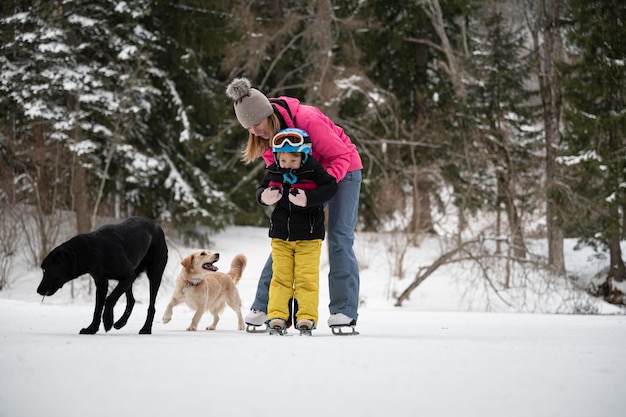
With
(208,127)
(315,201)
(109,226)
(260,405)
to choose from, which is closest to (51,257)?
(109,226)

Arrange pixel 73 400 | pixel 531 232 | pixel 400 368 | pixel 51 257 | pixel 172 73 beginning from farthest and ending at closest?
pixel 172 73, pixel 531 232, pixel 51 257, pixel 400 368, pixel 73 400

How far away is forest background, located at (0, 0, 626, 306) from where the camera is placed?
15781 mm

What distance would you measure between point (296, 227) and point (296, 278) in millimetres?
361

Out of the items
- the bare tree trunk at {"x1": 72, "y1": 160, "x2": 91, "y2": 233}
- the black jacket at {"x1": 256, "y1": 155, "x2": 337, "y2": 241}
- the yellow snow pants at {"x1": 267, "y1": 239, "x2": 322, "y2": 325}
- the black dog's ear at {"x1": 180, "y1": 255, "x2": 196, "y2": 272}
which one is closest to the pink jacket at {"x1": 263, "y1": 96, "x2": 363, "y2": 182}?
the black jacket at {"x1": 256, "y1": 155, "x2": 337, "y2": 241}

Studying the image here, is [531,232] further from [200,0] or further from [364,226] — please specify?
[200,0]

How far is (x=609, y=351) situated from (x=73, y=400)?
2.51 m

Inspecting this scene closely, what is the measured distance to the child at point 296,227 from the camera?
4469mm

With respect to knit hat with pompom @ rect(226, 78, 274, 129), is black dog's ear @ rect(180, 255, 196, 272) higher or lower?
lower

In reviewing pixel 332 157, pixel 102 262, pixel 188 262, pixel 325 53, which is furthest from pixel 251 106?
pixel 325 53

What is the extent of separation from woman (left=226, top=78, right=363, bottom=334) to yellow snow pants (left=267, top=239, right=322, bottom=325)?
0.26 meters

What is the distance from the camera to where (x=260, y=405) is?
7.00ft

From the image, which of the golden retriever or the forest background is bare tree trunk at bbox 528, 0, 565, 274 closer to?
the forest background

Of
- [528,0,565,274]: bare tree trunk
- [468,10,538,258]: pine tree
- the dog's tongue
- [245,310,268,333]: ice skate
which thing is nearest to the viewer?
[245,310,268,333]: ice skate

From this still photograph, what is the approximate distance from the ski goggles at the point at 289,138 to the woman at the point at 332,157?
0.76ft
